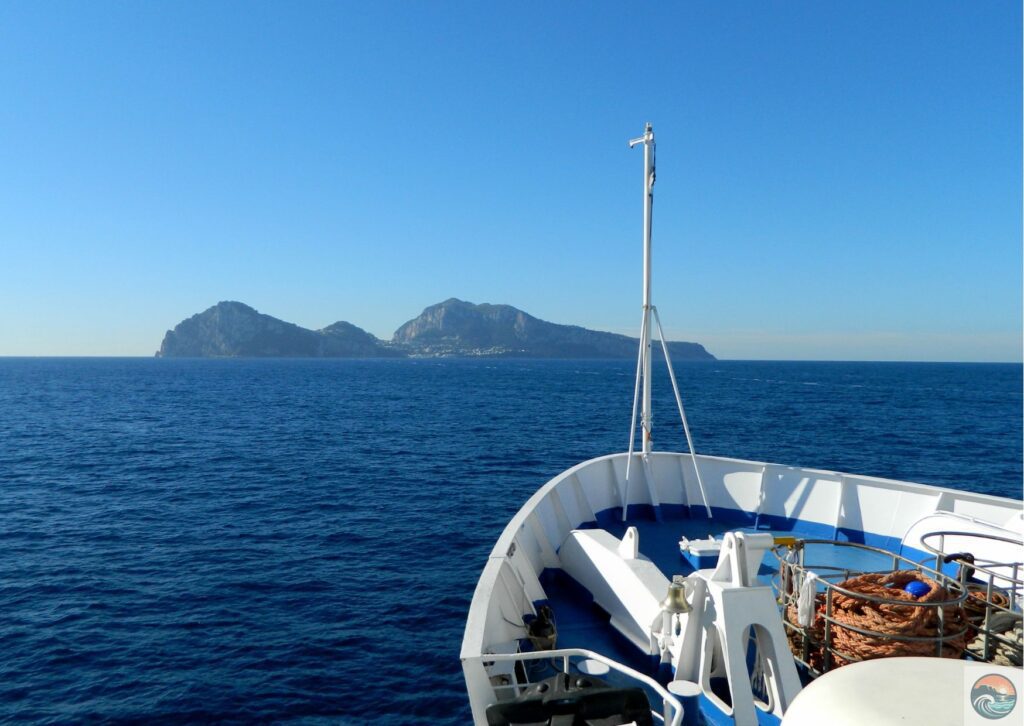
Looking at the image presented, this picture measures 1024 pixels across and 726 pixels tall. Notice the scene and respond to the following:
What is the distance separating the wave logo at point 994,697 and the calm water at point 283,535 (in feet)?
38.3

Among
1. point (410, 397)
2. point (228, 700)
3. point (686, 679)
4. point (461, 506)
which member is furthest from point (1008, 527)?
point (410, 397)

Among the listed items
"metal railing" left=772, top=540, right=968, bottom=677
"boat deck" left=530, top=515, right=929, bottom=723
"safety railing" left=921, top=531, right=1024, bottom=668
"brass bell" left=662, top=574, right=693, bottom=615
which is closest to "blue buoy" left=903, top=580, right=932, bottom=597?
"metal railing" left=772, top=540, right=968, bottom=677

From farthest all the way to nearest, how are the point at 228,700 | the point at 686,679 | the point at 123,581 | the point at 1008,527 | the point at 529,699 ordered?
1. the point at 123,581
2. the point at 228,700
3. the point at 1008,527
4. the point at 686,679
5. the point at 529,699

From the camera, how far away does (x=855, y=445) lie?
49.7 m

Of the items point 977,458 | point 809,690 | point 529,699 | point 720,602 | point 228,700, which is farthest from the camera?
point 977,458

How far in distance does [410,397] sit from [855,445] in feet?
202

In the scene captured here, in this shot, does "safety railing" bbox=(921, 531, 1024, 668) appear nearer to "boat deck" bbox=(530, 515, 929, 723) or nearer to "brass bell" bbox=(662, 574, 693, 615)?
"boat deck" bbox=(530, 515, 929, 723)

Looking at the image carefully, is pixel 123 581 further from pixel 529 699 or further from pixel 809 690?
pixel 809 690

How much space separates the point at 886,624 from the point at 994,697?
16.0 feet

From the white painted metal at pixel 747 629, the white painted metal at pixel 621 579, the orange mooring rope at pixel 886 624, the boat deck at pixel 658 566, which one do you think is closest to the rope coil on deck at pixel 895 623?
the orange mooring rope at pixel 886 624

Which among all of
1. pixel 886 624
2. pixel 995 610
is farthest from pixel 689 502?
pixel 886 624

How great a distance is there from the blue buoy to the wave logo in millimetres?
5151

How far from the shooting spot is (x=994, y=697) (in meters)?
3.18

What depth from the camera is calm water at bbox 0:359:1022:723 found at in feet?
46.4
